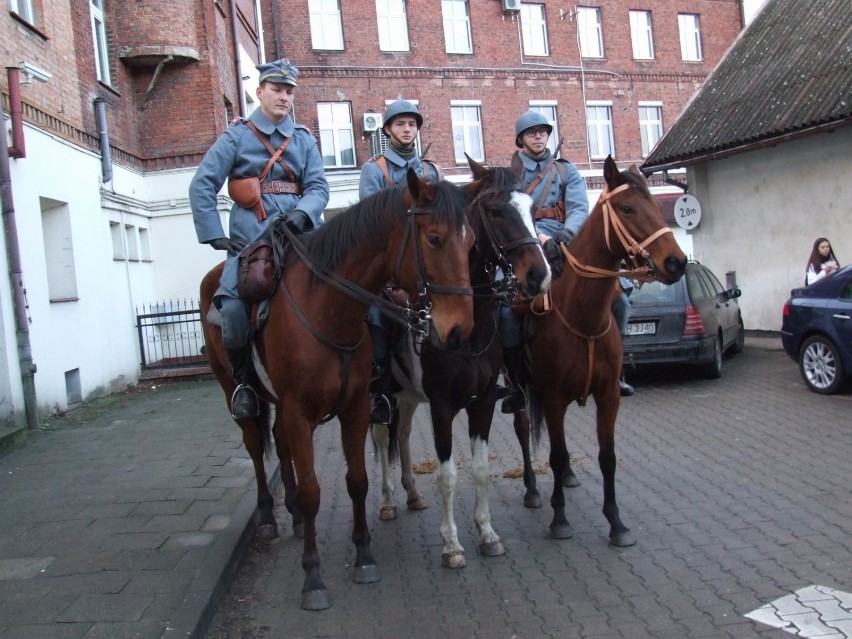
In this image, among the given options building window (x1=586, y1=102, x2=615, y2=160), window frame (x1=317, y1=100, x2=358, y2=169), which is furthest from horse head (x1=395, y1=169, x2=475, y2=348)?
building window (x1=586, y1=102, x2=615, y2=160)

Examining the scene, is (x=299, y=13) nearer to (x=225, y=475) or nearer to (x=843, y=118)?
(x=843, y=118)

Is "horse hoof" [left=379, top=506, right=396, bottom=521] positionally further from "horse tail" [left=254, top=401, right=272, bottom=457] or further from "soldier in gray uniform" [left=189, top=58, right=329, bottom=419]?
"soldier in gray uniform" [left=189, top=58, right=329, bottom=419]

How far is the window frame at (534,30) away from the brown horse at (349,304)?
Result: 2744 centimetres

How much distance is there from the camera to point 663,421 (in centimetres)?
946

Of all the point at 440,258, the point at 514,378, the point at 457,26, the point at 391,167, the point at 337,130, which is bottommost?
the point at 514,378

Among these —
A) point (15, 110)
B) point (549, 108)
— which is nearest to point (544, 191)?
point (15, 110)

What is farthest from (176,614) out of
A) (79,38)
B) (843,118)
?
(843,118)

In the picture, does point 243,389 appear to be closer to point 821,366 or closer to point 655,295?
point 655,295

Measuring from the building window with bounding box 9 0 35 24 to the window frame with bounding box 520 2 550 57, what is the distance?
21.6 metres

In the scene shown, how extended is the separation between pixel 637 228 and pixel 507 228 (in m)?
0.96

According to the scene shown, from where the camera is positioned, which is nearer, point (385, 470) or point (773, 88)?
point (385, 470)

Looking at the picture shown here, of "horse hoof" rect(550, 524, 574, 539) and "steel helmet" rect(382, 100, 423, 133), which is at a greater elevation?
"steel helmet" rect(382, 100, 423, 133)

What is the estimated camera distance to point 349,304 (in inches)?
169

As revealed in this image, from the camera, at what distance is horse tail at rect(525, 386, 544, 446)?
19.0 feet
